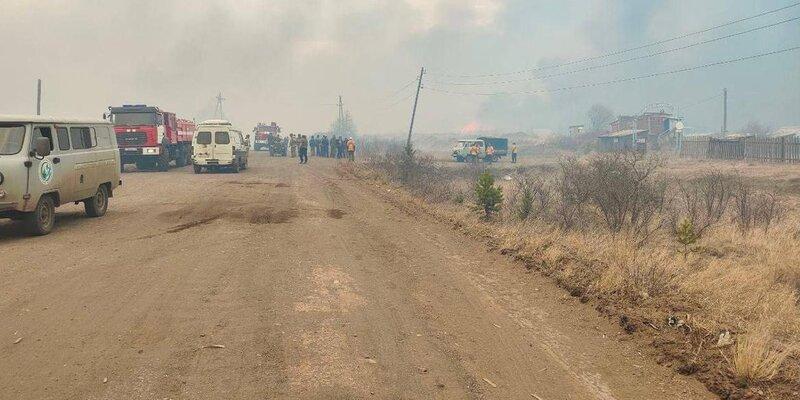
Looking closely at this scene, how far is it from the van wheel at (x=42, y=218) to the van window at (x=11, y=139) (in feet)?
2.93

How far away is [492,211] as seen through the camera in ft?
50.6

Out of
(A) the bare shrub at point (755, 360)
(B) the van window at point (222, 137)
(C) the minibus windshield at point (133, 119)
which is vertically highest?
(C) the minibus windshield at point (133, 119)

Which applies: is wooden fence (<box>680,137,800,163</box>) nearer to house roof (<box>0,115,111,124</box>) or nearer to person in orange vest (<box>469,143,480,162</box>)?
person in orange vest (<box>469,143,480,162</box>)

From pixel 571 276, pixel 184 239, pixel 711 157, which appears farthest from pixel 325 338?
pixel 711 157

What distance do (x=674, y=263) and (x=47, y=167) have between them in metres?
10.2

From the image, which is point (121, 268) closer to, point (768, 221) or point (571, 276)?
point (571, 276)

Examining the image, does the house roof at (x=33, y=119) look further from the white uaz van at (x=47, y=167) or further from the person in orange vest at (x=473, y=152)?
the person in orange vest at (x=473, y=152)

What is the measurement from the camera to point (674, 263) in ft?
27.3

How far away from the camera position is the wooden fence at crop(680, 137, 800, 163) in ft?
125

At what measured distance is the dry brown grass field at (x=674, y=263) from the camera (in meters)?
4.82

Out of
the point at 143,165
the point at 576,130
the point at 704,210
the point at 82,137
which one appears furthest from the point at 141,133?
the point at 576,130

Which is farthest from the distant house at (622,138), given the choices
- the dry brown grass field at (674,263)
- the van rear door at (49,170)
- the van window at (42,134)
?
the van window at (42,134)

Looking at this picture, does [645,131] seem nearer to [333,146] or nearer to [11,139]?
[333,146]

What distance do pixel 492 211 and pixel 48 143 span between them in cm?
1007
